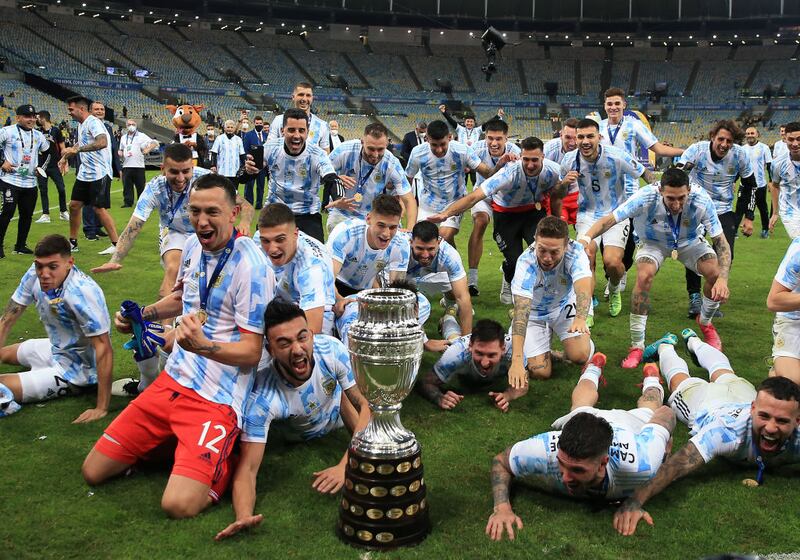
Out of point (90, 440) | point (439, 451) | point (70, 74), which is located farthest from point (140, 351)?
point (70, 74)

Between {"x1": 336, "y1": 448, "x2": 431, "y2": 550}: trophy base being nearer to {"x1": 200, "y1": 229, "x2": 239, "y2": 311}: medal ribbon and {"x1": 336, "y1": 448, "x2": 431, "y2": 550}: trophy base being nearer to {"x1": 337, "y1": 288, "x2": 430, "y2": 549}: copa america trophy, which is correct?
{"x1": 337, "y1": 288, "x2": 430, "y2": 549}: copa america trophy

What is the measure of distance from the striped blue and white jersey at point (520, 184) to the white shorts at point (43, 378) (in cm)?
462

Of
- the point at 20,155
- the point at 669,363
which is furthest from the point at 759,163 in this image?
the point at 20,155

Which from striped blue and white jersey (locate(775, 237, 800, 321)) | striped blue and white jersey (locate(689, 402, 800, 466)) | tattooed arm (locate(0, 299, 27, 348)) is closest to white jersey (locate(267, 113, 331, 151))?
tattooed arm (locate(0, 299, 27, 348))

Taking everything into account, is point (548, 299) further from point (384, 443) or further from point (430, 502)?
point (384, 443)

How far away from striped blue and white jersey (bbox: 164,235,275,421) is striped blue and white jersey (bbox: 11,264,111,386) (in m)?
1.20

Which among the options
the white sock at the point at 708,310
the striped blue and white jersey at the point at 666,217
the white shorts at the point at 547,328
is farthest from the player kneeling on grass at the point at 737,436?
the striped blue and white jersey at the point at 666,217

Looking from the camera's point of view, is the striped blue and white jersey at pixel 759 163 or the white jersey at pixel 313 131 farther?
the striped blue and white jersey at pixel 759 163

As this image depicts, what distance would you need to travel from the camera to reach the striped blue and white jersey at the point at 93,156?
39.2ft

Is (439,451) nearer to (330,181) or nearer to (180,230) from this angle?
(180,230)

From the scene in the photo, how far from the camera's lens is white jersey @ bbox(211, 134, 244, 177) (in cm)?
1700

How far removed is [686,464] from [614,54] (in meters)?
56.5

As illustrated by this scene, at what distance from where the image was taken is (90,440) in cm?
502

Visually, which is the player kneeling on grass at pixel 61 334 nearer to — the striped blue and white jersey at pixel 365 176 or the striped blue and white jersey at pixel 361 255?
the striped blue and white jersey at pixel 361 255
